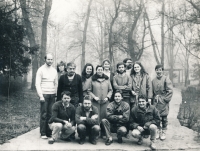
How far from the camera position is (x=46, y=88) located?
221 inches

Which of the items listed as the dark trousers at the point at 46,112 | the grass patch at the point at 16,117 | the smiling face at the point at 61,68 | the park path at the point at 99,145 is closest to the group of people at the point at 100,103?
the dark trousers at the point at 46,112

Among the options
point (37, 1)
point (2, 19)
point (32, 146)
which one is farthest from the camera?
point (37, 1)

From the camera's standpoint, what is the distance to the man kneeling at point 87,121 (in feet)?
16.9

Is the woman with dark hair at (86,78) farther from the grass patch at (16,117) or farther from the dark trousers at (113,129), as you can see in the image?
the grass patch at (16,117)

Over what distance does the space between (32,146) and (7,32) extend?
710cm

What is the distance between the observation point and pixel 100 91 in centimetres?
582

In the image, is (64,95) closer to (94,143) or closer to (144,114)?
(94,143)

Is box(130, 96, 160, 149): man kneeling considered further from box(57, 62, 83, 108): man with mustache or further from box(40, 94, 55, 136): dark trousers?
box(40, 94, 55, 136): dark trousers

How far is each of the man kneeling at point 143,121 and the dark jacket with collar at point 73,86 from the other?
125 centimetres

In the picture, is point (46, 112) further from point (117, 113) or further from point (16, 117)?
point (16, 117)

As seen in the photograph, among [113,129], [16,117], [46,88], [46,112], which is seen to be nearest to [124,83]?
[113,129]

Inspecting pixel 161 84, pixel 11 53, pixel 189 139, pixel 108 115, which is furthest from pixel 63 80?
pixel 11 53

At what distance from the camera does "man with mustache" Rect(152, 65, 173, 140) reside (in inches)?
→ 230

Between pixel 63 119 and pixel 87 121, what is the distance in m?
0.54
